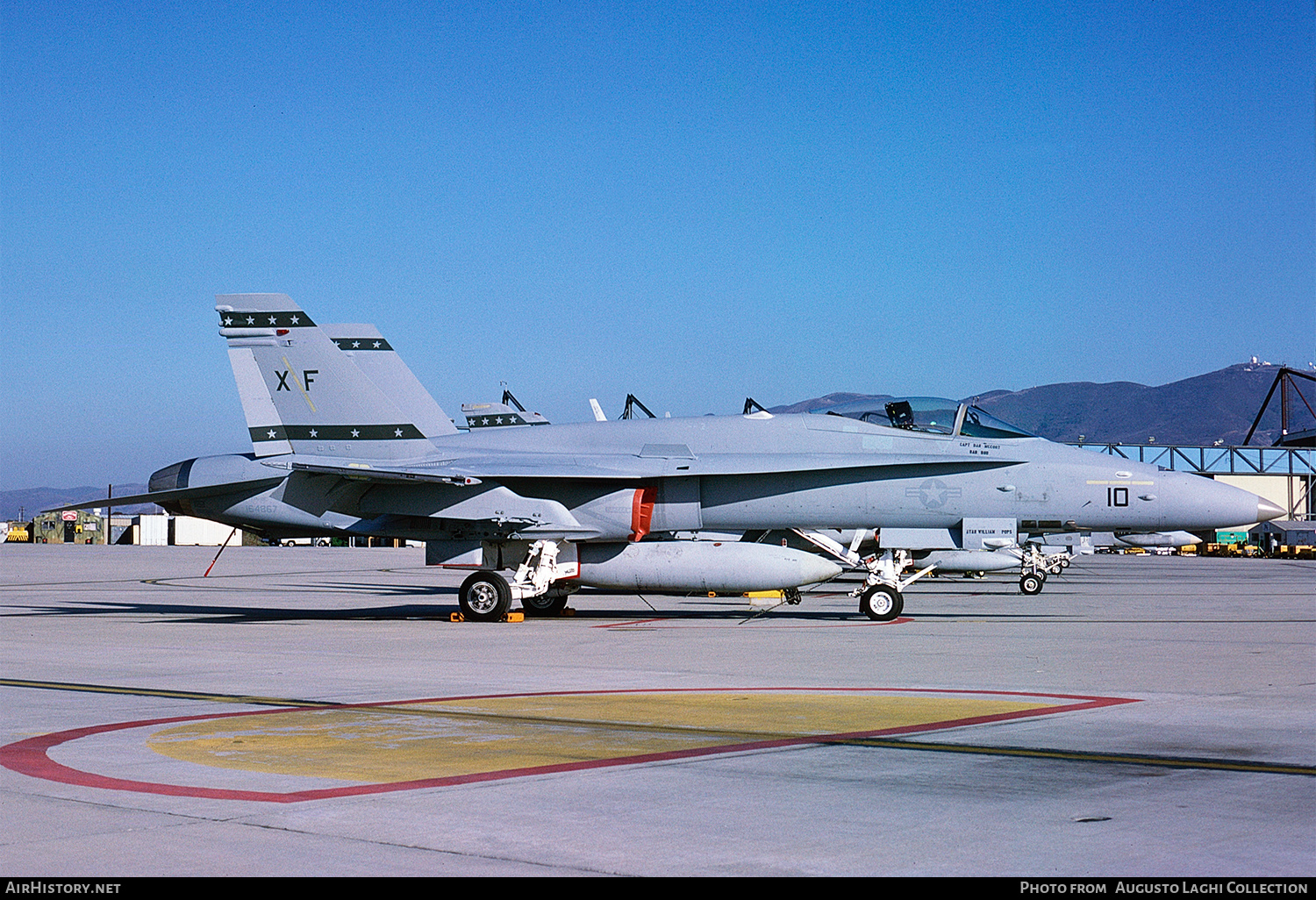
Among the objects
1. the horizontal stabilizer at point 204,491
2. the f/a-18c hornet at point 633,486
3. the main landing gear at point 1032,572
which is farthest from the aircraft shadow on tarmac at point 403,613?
the main landing gear at point 1032,572

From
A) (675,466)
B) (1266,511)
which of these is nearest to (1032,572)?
(1266,511)

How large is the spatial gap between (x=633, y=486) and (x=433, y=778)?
1372cm

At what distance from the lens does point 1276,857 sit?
488 cm

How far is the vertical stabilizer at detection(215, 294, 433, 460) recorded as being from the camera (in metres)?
20.5

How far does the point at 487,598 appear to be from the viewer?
20500 mm

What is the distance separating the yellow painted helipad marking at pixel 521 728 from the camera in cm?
723

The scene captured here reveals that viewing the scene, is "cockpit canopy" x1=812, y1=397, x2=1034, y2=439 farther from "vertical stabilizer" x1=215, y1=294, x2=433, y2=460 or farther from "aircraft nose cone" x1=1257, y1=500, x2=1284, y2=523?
"vertical stabilizer" x1=215, y1=294, x2=433, y2=460

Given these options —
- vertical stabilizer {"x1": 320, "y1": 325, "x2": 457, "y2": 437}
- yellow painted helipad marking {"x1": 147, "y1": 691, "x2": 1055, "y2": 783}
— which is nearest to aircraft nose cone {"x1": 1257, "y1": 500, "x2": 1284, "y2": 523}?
yellow painted helipad marking {"x1": 147, "y1": 691, "x2": 1055, "y2": 783}

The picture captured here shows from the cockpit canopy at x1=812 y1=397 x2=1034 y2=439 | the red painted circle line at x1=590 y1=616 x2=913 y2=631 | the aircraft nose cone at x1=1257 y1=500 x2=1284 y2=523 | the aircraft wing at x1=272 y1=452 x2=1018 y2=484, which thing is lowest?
the red painted circle line at x1=590 y1=616 x2=913 y2=631

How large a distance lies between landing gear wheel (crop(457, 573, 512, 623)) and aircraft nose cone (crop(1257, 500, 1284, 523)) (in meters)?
12.0

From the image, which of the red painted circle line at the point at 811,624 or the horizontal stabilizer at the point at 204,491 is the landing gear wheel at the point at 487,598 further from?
the horizontal stabilizer at the point at 204,491

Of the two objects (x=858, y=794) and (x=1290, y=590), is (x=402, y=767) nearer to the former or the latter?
(x=858, y=794)
